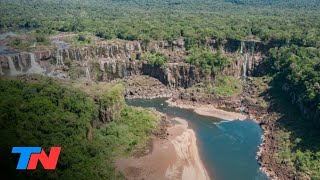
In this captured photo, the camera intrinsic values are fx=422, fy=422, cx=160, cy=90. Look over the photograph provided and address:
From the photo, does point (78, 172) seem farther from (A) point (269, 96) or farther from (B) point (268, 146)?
(A) point (269, 96)

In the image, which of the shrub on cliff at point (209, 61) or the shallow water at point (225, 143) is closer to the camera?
the shallow water at point (225, 143)

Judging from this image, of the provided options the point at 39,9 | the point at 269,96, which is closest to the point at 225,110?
the point at 269,96

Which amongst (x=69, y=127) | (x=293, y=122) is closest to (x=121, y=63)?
(x=293, y=122)

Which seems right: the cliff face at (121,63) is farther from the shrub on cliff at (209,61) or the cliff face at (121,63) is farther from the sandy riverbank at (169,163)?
the sandy riverbank at (169,163)

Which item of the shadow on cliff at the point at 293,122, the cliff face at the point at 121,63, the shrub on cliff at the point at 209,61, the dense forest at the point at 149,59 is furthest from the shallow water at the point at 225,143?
the shrub on cliff at the point at 209,61

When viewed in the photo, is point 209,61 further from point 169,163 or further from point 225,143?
point 169,163
